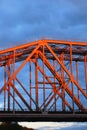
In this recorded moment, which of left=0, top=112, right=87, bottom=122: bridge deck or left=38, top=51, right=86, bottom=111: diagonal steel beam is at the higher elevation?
left=38, top=51, right=86, bottom=111: diagonal steel beam

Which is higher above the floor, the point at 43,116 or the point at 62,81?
the point at 62,81

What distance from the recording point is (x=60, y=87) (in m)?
85.5

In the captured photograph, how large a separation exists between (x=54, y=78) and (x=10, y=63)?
7.90 m

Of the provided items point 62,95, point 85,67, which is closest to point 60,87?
point 62,95

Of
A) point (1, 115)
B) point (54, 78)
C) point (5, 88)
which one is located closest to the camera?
point (1, 115)

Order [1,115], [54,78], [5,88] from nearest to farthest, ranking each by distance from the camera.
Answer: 1. [1,115]
2. [5,88]
3. [54,78]

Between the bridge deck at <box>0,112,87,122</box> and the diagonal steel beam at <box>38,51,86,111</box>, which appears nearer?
the bridge deck at <box>0,112,87,122</box>

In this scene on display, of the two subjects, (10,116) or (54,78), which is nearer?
(10,116)

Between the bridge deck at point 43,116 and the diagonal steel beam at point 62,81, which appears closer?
the bridge deck at point 43,116

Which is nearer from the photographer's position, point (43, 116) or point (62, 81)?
point (43, 116)

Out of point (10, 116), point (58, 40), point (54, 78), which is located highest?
point (58, 40)

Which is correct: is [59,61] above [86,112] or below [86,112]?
above

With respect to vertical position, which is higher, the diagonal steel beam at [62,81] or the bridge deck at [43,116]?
the diagonal steel beam at [62,81]

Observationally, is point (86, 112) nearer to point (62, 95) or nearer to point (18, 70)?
point (62, 95)
